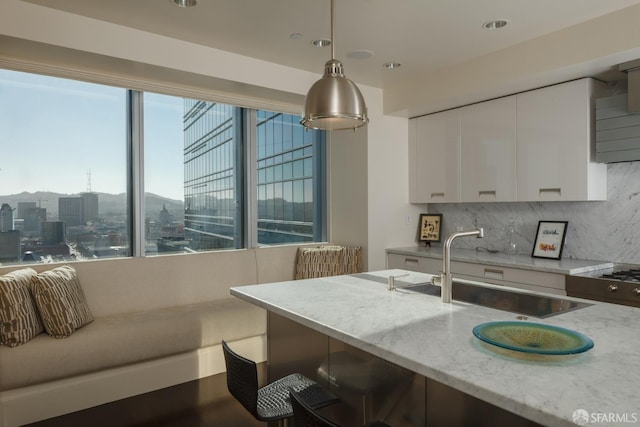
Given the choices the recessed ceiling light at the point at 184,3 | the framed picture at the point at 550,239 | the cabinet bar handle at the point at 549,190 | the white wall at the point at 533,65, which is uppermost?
the recessed ceiling light at the point at 184,3

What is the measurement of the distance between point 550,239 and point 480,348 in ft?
9.04

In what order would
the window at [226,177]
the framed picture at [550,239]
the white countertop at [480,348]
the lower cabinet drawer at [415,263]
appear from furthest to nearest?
the lower cabinet drawer at [415,263]
the window at [226,177]
the framed picture at [550,239]
the white countertop at [480,348]

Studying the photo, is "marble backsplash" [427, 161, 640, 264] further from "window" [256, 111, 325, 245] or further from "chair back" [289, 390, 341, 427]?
"chair back" [289, 390, 341, 427]

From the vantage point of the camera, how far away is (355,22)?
2.92 m

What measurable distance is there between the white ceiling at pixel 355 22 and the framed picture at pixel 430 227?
5.69 feet

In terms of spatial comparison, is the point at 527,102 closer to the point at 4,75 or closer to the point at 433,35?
the point at 433,35

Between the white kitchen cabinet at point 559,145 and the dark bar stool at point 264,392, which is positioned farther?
the white kitchen cabinet at point 559,145

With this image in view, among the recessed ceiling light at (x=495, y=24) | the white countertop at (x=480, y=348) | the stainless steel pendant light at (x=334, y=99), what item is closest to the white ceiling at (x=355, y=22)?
the recessed ceiling light at (x=495, y=24)

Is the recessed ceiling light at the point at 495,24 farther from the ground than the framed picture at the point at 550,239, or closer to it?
farther from the ground

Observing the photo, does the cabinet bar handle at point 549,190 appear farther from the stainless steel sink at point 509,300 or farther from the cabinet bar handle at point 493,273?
the stainless steel sink at point 509,300

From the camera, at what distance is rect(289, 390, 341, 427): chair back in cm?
111

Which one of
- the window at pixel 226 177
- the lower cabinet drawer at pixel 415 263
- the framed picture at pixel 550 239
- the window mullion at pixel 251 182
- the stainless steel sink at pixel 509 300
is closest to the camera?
the stainless steel sink at pixel 509 300

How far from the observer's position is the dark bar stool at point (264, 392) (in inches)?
60.3

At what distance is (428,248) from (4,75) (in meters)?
3.97
